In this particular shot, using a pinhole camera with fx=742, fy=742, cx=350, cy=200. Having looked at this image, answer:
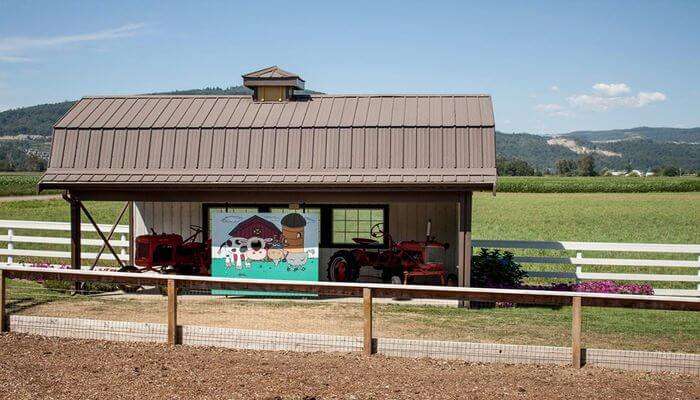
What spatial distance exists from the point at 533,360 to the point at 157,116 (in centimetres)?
1100

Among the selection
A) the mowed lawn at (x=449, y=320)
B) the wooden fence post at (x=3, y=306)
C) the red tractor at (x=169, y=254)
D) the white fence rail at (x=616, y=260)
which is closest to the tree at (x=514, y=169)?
the white fence rail at (x=616, y=260)

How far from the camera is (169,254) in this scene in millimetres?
16797

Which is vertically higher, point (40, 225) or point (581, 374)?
point (40, 225)

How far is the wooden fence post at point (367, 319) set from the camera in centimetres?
930

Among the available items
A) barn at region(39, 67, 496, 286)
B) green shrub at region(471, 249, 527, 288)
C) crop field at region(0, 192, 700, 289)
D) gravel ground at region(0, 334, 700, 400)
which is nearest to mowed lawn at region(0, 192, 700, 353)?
barn at region(39, 67, 496, 286)

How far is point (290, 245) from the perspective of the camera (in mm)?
15812

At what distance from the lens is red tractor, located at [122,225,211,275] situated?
1669 cm

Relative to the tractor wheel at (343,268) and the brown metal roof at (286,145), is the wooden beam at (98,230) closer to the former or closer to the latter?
the brown metal roof at (286,145)

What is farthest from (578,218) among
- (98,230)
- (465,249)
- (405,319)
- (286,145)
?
(405,319)

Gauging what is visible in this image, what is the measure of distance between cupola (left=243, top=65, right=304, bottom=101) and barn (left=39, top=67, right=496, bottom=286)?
2 cm

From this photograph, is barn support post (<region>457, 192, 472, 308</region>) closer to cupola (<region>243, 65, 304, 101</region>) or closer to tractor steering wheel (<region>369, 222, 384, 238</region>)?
tractor steering wheel (<region>369, 222, 384, 238</region>)

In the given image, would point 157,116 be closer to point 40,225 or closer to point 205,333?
point 40,225

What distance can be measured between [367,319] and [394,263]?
681cm

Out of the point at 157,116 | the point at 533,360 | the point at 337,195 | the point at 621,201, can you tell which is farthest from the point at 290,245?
the point at 621,201
